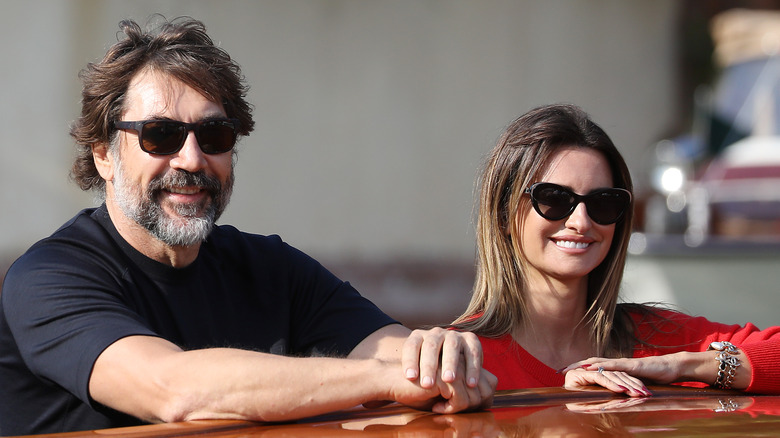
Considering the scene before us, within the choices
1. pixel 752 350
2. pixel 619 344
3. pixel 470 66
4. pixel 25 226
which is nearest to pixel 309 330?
pixel 619 344

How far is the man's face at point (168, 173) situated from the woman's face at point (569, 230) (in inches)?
34.4

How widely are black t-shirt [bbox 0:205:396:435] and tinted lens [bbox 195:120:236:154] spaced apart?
0.98ft

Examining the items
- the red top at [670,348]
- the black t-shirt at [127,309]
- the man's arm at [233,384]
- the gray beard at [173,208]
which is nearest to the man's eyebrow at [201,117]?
the gray beard at [173,208]

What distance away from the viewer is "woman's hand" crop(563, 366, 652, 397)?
7.42 ft

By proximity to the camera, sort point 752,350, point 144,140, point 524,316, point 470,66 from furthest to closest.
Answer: point 470,66, point 524,316, point 752,350, point 144,140

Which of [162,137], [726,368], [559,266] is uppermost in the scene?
[162,137]

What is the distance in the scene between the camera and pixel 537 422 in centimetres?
187

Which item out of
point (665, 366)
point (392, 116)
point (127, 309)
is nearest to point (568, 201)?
point (665, 366)

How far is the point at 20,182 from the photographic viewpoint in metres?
7.93

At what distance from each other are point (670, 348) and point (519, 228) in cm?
55

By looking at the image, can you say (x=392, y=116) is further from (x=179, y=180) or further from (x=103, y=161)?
(x=179, y=180)

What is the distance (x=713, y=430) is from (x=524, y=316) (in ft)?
3.78

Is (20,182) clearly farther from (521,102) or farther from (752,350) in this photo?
(752,350)

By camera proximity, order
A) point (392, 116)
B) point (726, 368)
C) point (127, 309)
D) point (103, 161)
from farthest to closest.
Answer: point (392, 116), point (103, 161), point (726, 368), point (127, 309)
